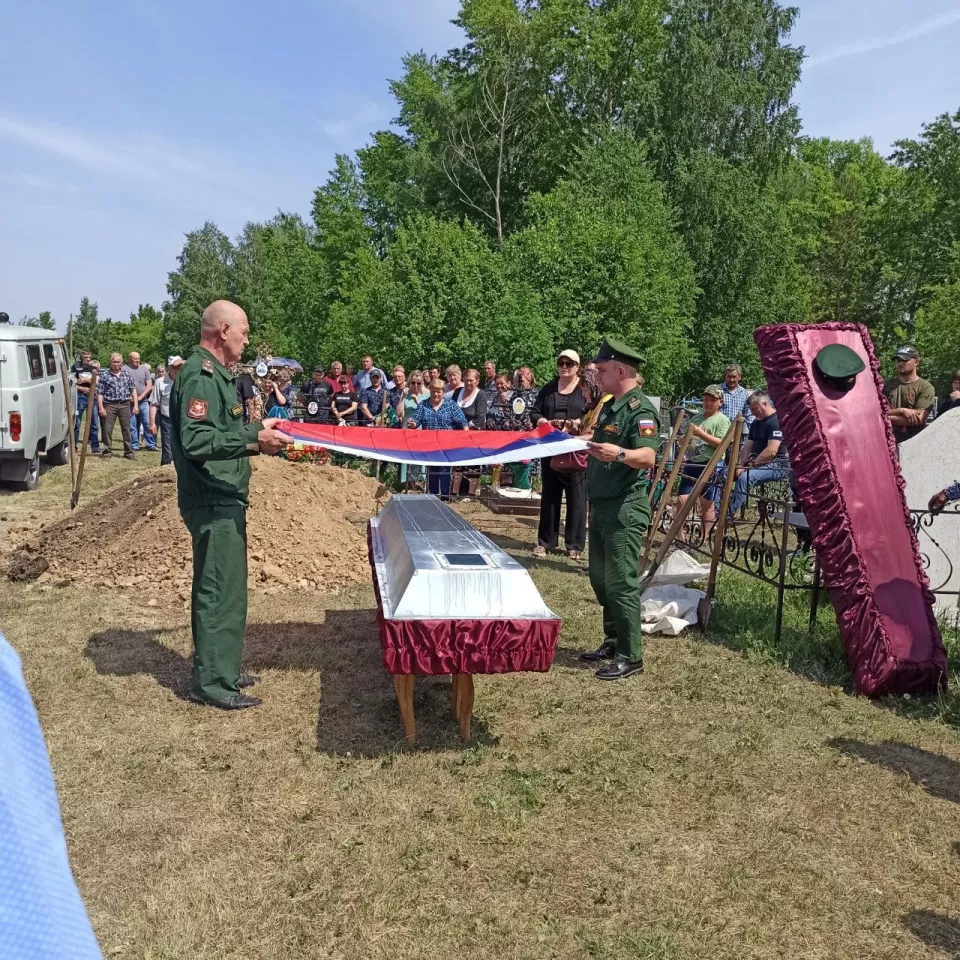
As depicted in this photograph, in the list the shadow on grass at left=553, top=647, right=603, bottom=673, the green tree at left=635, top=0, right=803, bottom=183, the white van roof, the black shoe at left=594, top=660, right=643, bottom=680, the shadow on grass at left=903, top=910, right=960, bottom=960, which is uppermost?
the green tree at left=635, top=0, right=803, bottom=183

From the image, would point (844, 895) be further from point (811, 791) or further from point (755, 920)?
point (811, 791)

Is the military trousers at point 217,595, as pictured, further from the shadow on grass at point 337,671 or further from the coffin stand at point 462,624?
the coffin stand at point 462,624

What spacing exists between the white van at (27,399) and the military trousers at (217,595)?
24.2 feet

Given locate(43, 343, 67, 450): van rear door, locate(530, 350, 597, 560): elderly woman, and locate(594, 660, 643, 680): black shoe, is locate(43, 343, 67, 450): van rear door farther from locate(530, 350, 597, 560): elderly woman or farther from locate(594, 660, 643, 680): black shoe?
locate(594, 660, 643, 680): black shoe

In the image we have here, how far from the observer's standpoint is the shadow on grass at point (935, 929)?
123 inches

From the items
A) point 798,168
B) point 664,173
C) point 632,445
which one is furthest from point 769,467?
point 798,168

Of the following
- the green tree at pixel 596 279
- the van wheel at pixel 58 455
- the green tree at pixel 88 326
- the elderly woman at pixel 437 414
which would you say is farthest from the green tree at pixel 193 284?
the elderly woman at pixel 437 414

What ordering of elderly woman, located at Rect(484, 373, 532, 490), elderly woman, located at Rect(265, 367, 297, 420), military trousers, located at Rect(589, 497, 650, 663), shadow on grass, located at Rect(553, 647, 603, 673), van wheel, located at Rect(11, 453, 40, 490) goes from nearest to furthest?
military trousers, located at Rect(589, 497, 650, 663), shadow on grass, located at Rect(553, 647, 603, 673), van wheel, located at Rect(11, 453, 40, 490), elderly woman, located at Rect(484, 373, 532, 490), elderly woman, located at Rect(265, 367, 297, 420)

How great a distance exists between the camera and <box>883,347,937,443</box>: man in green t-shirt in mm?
9258

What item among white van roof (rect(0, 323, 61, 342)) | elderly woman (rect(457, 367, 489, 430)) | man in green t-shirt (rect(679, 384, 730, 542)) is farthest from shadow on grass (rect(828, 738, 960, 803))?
white van roof (rect(0, 323, 61, 342))

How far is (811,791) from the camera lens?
4262mm

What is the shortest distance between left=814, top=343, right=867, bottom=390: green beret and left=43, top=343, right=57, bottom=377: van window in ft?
37.3

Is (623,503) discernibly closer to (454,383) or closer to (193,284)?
(454,383)

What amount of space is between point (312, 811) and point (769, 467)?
552 centimetres
